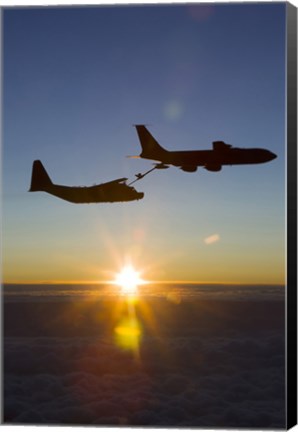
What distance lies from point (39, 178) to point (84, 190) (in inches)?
33.9

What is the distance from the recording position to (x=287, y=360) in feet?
30.7

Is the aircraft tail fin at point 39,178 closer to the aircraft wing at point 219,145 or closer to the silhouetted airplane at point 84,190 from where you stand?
the silhouetted airplane at point 84,190

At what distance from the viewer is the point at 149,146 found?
1145 centimetres

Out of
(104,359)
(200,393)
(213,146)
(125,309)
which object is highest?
(213,146)

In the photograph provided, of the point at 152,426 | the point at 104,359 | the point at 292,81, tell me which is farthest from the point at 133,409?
the point at 292,81

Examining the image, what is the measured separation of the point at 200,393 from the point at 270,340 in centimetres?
270

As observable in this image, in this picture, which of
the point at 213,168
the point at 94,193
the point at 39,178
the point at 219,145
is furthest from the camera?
the point at 39,178

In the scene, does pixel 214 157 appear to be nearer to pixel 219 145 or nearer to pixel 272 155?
pixel 219 145

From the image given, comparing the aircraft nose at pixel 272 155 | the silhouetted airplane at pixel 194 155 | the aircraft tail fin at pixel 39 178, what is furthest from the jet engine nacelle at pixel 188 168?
the aircraft tail fin at pixel 39 178

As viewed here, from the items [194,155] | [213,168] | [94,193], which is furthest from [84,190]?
[213,168]

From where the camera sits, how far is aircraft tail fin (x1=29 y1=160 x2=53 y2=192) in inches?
A: 451

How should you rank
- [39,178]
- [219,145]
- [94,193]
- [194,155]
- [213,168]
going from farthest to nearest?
[39,178] → [94,193] → [213,168] → [194,155] → [219,145]

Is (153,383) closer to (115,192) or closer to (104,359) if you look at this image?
(104,359)

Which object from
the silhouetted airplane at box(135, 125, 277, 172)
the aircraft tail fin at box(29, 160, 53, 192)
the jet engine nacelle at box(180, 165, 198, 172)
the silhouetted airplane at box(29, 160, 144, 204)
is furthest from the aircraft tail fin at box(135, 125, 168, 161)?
the aircraft tail fin at box(29, 160, 53, 192)
